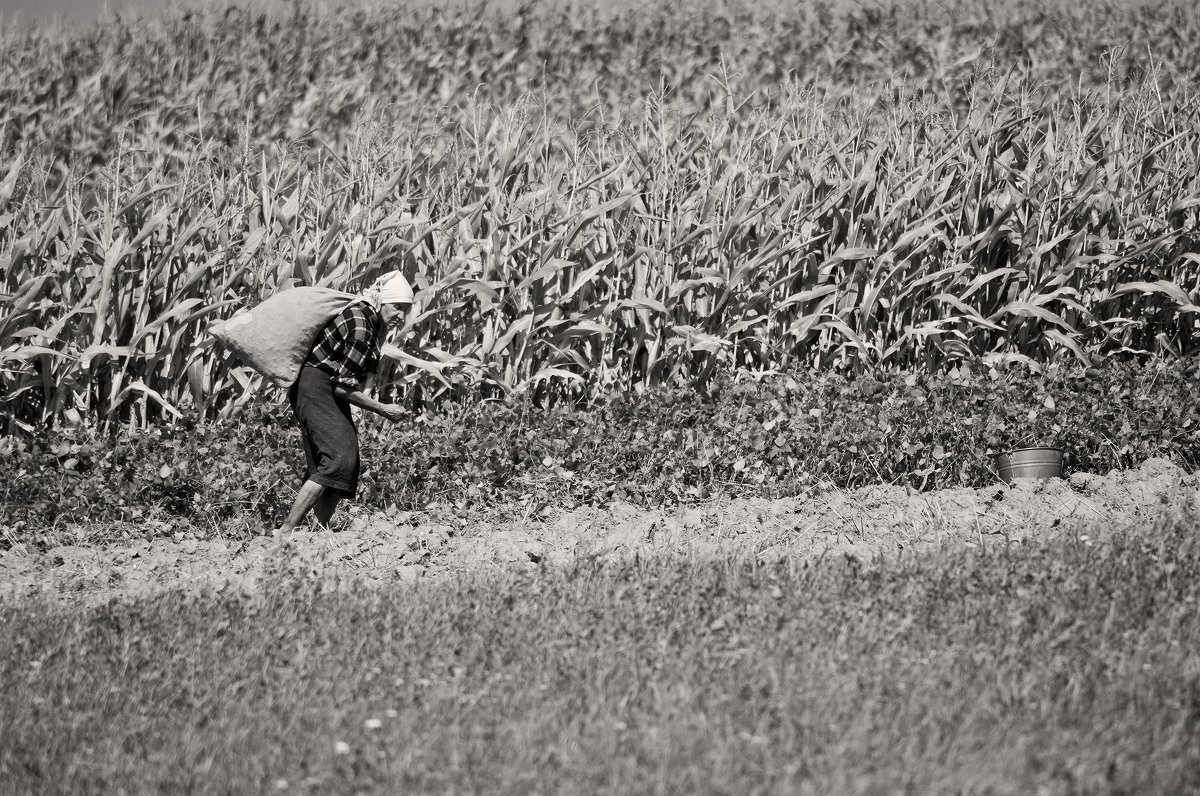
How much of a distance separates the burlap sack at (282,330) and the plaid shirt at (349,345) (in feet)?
0.16

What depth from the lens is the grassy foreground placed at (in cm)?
319

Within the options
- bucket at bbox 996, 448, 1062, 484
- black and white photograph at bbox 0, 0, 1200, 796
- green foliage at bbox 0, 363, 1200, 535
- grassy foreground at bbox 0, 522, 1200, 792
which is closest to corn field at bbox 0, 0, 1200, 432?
black and white photograph at bbox 0, 0, 1200, 796

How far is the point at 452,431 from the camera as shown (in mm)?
6367

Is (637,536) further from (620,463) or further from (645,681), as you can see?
(645,681)

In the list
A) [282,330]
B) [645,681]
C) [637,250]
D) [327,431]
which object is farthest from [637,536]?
[637,250]

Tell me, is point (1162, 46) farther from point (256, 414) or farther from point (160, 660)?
point (160, 660)

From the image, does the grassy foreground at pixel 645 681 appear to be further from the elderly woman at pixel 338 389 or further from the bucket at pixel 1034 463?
the bucket at pixel 1034 463

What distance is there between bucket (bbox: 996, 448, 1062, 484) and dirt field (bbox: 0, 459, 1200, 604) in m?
0.13

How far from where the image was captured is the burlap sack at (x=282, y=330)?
557cm

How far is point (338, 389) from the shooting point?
5.81 metres

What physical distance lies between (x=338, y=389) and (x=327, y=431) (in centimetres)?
24

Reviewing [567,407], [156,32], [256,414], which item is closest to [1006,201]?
[567,407]

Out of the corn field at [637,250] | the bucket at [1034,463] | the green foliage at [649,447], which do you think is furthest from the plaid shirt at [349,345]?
the bucket at [1034,463]

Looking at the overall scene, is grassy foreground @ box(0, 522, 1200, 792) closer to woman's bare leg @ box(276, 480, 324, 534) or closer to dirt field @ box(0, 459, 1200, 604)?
dirt field @ box(0, 459, 1200, 604)
